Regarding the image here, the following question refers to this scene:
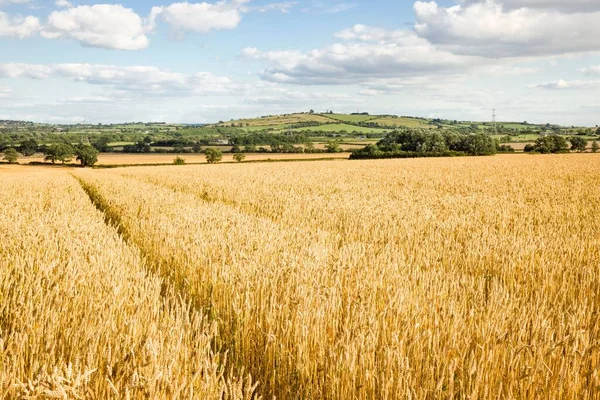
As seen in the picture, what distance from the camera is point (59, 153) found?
98.5 meters

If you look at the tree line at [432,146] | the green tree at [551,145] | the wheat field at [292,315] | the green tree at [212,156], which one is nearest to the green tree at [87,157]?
the green tree at [212,156]

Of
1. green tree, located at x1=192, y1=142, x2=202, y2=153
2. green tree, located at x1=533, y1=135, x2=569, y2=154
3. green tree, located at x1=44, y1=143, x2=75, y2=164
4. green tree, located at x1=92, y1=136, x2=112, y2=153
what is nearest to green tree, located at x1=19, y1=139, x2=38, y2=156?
green tree, located at x1=92, y1=136, x2=112, y2=153

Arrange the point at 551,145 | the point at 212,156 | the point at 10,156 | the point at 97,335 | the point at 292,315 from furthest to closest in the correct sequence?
1. the point at 10,156
2. the point at 212,156
3. the point at 551,145
4. the point at 292,315
5. the point at 97,335

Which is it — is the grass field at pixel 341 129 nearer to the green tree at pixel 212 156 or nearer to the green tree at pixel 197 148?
the green tree at pixel 197 148

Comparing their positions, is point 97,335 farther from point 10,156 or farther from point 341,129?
point 341,129

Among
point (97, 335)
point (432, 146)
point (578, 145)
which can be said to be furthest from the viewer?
point (578, 145)

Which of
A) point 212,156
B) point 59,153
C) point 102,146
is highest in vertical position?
point 102,146

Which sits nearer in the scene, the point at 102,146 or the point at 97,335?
the point at 97,335

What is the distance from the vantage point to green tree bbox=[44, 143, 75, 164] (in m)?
98.1

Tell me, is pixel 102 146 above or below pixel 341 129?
below

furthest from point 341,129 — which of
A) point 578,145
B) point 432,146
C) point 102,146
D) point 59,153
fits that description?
point 59,153

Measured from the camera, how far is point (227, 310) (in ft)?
Result: 14.5

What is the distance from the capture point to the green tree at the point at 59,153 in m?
A: 98.1

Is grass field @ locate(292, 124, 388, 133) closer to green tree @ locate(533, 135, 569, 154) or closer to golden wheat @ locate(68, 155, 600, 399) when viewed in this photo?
green tree @ locate(533, 135, 569, 154)
